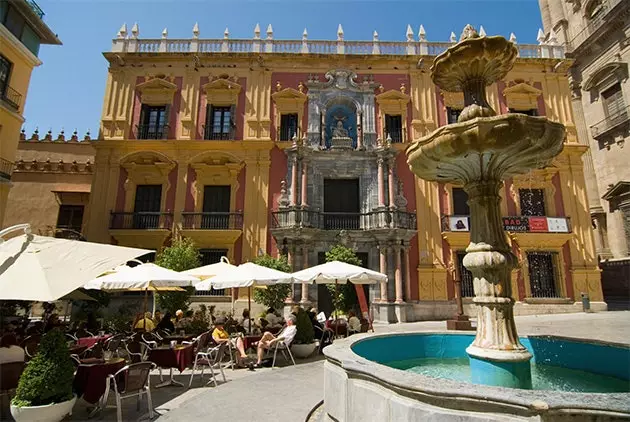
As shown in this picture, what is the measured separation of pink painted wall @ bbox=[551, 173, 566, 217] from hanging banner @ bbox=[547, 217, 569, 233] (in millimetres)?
465

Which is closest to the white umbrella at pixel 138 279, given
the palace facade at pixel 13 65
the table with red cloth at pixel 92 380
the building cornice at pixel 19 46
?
the table with red cloth at pixel 92 380

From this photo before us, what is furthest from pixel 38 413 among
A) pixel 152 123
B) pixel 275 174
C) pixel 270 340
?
pixel 152 123

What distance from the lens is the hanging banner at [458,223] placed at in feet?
52.6

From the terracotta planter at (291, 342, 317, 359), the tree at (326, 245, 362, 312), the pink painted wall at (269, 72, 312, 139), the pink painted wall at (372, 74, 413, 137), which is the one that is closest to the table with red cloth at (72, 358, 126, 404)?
the terracotta planter at (291, 342, 317, 359)

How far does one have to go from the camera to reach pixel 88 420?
4324 millimetres

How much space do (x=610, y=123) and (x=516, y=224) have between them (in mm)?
9566

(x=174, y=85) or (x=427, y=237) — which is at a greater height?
(x=174, y=85)

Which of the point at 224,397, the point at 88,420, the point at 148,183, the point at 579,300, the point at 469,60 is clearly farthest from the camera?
the point at 148,183

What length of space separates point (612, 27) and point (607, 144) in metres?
6.36

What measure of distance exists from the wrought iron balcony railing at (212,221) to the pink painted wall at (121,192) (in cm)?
298

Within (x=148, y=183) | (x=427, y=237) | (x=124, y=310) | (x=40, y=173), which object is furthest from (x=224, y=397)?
(x=40, y=173)

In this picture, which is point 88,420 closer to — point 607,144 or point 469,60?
point 469,60

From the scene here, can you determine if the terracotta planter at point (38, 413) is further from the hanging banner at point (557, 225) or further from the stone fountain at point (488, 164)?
the hanging banner at point (557, 225)

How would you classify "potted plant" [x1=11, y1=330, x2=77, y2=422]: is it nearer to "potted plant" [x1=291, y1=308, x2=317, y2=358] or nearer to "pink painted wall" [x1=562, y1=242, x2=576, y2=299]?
"potted plant" [x1=291, y1=308, x2=317, y2=358]
